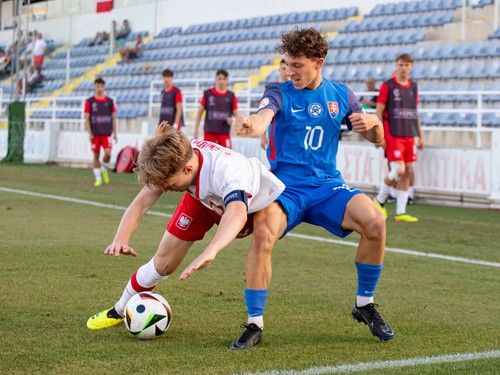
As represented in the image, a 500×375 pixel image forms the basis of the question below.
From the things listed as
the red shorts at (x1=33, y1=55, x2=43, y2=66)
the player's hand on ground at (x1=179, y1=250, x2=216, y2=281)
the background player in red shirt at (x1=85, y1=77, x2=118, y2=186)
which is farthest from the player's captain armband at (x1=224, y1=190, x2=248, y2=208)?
the red shorts at (x1=33, y1=55, x2=43, y2=66)

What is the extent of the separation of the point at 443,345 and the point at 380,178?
11.0 metres

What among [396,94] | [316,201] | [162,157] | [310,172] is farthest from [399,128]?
[162,157]

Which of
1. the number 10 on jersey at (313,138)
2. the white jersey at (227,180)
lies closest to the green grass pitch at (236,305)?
the white jersey at (227,180)

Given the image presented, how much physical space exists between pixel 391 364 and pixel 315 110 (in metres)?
1.76

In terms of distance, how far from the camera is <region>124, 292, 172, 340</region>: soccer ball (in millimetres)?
5277

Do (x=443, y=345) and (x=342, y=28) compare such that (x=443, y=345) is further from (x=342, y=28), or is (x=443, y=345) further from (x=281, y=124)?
(x=342, y=28)

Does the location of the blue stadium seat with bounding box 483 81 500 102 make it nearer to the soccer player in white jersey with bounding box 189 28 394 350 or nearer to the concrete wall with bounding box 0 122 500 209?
the concrete wall with bounding box 0 122 500 209

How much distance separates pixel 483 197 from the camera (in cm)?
1471

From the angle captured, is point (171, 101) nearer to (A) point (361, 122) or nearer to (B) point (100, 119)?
(B) point (100, 119)

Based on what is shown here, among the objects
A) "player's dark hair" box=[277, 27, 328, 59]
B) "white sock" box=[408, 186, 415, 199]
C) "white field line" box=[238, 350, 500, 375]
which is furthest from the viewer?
"white sock" box=[408, 186, 415, 199]

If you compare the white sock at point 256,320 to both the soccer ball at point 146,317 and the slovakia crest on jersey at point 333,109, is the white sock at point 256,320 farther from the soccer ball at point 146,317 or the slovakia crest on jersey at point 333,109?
the slovakia crest on jersey at point 333,109

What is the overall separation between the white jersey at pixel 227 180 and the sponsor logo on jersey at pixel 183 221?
29cm

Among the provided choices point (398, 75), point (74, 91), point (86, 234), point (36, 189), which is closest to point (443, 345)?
point (86, 234)

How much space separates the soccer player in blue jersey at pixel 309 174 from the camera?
5.20 meters
